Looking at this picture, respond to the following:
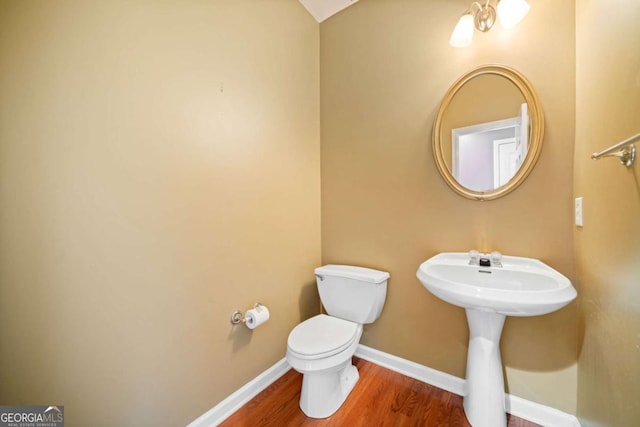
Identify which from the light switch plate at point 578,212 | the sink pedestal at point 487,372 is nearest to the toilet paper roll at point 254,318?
the sink pedestal at point 487,372

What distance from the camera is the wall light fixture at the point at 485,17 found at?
1.07m

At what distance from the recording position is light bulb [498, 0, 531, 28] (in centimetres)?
106

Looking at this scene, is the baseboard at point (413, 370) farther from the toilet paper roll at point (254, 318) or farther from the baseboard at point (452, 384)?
the toilet paper roll at point (254, 318)

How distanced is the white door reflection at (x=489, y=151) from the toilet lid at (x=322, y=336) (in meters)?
1.07

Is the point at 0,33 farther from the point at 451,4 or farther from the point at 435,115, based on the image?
the point at 451,4

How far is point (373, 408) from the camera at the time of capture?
1259 mm

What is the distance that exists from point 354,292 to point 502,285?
2.52 feet

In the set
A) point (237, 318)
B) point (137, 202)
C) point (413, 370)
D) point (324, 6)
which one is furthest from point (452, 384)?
point (324, 6)

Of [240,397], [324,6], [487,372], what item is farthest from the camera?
[324,6]

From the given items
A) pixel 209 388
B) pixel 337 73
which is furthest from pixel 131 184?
pixel 337 73

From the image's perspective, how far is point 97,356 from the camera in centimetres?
84

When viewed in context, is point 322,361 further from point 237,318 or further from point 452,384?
point 452,384

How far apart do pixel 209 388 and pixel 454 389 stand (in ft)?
4.47

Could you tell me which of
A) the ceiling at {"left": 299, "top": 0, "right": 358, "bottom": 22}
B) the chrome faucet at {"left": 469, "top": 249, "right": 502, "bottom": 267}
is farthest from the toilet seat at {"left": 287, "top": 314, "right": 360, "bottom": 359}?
the ceiling at {"left": 299, "top": 0, "right": 358, "bottom": 22}
